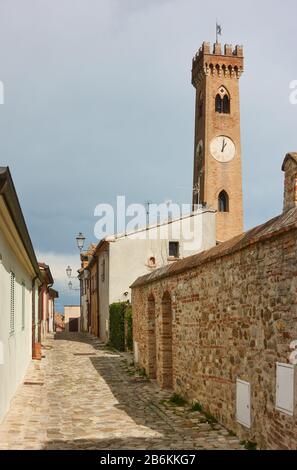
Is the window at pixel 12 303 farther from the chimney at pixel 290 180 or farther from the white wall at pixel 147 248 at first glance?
the white wall at pixel 147 248

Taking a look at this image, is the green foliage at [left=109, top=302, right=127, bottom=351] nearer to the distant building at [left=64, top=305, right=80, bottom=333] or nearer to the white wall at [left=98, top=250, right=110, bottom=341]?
the white wall at [left=98, top=250, right=110, bottom=341]

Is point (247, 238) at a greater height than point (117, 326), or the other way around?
point (247, 238)

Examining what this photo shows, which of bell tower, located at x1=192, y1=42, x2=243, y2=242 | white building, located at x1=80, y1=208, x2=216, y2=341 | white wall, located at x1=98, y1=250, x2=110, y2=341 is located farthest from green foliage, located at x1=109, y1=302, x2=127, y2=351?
bell tower, located at x1=192, y1=42, x2=243, y2=242

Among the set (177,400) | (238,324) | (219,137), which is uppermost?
(219,137)

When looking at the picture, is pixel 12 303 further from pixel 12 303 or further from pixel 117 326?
pixel 117 326

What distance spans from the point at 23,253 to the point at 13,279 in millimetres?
1308

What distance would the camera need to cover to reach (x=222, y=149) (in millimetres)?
40938

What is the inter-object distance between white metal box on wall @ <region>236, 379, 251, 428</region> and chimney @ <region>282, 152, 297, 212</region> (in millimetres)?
2377

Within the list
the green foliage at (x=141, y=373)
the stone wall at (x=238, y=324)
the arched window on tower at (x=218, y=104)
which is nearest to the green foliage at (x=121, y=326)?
the green foliage at (x=141, y=373)

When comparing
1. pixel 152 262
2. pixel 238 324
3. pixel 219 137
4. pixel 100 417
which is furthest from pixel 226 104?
pixel 238 324

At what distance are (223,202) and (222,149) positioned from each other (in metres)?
4.12

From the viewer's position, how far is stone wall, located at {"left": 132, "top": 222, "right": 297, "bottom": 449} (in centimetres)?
582

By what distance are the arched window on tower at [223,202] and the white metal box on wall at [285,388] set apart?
34.7 meters

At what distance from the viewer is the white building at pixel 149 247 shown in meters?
23.3
